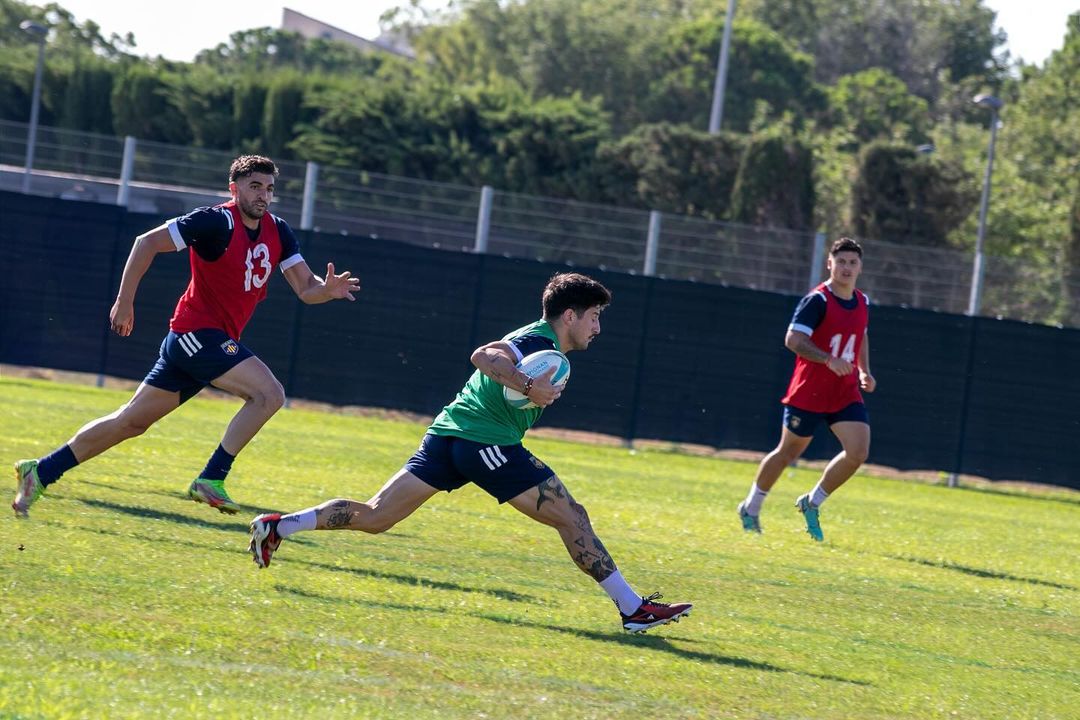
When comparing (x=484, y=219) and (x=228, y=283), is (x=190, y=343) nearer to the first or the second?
(x=228, y=283)

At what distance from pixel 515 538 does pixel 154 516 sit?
226 cm

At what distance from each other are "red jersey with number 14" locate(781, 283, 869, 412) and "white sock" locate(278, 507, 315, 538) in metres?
5.44

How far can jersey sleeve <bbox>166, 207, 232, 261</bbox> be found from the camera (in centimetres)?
878

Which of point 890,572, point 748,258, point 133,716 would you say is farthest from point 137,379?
point 133,716

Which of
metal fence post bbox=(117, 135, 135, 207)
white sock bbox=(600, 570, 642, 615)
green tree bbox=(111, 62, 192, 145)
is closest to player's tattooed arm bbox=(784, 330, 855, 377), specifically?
white sock bbox=(600, 570, 642, 615)

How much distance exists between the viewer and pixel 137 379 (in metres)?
21.2

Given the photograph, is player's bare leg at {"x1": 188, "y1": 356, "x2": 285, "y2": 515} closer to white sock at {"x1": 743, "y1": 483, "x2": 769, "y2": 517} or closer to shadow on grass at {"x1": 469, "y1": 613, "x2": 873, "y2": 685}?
shadow on grass at {"x1": 469, "y1": 613, "x2": 873, "y2": 685}

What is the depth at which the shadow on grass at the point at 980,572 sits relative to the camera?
424 inches

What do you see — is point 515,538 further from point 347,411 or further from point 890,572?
point 347,411

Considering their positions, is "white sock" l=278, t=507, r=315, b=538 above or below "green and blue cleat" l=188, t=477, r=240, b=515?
above

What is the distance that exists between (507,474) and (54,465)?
8.99 feet

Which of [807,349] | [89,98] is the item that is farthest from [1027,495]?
[89,98]

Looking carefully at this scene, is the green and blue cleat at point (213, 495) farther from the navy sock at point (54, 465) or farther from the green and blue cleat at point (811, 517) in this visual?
the green and blue cleat at point (811, 517)

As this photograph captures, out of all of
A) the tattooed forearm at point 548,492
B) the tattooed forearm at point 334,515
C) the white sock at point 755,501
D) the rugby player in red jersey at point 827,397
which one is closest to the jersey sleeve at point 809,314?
the rugby player in red jersey at point 827,397
